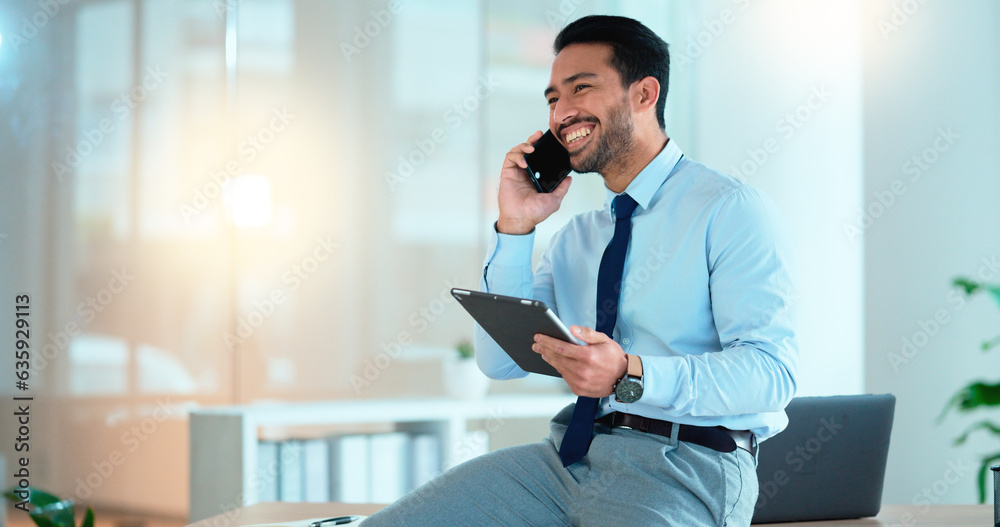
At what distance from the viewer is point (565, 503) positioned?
1554 mm

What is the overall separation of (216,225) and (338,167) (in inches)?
21.8

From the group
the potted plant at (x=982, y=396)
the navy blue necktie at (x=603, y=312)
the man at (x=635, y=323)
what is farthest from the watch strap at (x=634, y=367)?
the potted plant at (x=982, y=396)

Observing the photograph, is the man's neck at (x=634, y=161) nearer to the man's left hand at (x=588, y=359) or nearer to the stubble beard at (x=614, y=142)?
the stubble beard at (x=614, y=142)

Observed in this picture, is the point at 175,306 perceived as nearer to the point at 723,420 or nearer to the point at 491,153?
the point at 491,153

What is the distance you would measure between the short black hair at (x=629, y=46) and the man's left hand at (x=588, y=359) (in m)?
0.61

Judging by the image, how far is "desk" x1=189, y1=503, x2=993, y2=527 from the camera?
1911mm

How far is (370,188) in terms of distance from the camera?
11.6 ft

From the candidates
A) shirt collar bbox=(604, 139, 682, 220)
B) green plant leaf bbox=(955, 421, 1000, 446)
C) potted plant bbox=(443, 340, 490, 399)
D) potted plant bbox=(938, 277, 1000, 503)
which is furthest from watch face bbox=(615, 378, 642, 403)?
green plant leaf bbox=(955, 421, 1000, 446)

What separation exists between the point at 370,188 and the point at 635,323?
7.17 ft

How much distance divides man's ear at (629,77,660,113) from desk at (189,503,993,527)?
0.99 m

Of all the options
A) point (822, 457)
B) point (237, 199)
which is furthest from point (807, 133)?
point (237, 199)

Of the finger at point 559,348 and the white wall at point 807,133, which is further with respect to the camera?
the white wall at point 807,133

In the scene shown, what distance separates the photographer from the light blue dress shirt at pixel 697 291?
1.37 meters

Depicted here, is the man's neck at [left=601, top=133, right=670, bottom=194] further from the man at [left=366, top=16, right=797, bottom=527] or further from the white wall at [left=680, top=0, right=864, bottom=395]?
the white wall at [left=680, top=0, right=864, bottom=395]
